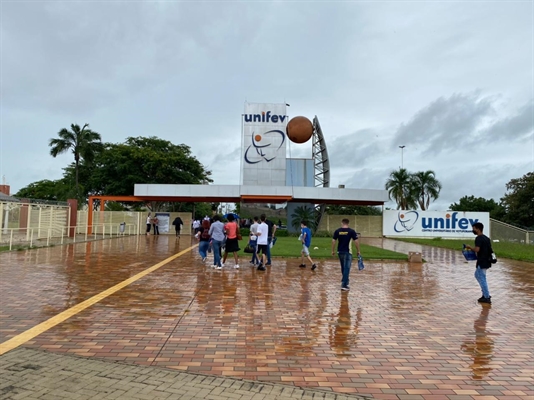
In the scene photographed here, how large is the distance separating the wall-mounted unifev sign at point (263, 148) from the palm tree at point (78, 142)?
574 inches

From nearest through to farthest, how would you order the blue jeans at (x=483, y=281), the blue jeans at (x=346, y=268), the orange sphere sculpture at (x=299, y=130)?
the blue jeans at (x=483, y=281) < the blue jeans at (x=346, y=268) < the orange sphere sculpture at (x=299, y=130)

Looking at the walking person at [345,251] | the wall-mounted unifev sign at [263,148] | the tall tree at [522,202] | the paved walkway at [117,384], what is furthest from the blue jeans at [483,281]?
the tall tree at [522,202]

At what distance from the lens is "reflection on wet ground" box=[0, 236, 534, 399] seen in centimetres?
435

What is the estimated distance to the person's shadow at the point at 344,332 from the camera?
513 cm

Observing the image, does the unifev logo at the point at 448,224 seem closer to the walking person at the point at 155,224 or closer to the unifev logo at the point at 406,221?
the unifev logo at the point at 406,221

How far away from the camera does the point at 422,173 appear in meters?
50.6

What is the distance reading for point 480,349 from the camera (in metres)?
5.27

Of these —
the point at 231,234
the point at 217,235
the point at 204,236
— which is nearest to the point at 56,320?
the point at 217,235

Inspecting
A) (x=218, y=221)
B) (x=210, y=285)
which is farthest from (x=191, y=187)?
(x=210, y=285)

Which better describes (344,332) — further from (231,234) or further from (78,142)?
(78,142)

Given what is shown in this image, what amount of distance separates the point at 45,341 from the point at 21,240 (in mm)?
16608

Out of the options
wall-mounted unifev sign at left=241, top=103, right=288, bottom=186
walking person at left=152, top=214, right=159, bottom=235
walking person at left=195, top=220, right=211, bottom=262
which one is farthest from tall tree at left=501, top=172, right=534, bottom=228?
walking person at left=195, top=220, right=211, bottom=262

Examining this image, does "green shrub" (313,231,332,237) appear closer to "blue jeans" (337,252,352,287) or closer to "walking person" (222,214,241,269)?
"walking person" (222,214,241,269)

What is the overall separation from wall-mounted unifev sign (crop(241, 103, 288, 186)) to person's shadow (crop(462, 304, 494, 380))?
28254mm
